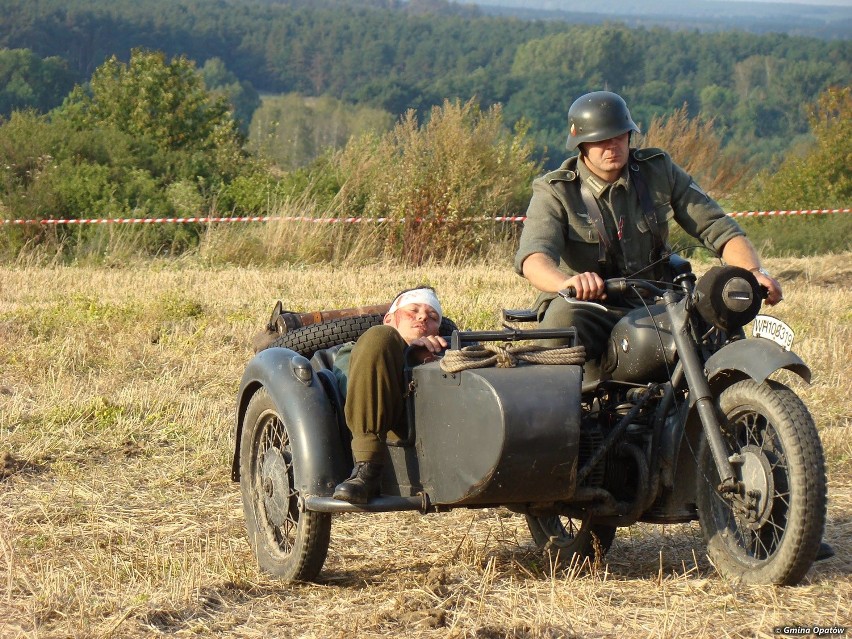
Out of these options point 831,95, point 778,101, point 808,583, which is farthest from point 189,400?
point 778,101

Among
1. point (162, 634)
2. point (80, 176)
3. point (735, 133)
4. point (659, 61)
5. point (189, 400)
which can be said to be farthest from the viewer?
point (659, 61)

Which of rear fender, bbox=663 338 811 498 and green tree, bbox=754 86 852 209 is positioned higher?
green tree, bbox=754 86 852 209

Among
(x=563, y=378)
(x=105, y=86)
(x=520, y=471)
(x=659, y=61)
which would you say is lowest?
(x=520, y=471)

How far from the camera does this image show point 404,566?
5445 mm

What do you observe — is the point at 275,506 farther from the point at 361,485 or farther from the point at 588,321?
the point at 588,321

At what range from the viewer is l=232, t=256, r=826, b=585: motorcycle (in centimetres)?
446

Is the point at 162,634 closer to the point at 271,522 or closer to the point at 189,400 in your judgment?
the point at 271,522

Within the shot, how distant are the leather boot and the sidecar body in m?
0.03

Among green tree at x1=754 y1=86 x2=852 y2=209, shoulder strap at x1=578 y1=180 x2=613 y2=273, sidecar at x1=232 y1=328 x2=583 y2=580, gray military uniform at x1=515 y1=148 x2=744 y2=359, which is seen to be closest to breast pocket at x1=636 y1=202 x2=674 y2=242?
gray military uniform at x1=515 y1=148 x2=744 y2=359

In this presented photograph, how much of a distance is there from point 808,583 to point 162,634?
225 cm

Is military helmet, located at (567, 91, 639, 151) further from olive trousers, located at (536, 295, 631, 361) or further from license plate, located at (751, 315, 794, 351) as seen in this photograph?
license plate, located at (751, 315, 794, 351)

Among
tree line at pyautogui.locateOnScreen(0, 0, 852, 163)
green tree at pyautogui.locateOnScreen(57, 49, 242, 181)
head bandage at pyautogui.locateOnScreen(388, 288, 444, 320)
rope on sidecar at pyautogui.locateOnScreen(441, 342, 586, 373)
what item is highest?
tree line at pyautogui.locateOnScreen(0, 0, 852, 163)

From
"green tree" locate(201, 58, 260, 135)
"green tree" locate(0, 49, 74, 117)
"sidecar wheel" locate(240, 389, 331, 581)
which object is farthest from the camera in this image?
"green tree" locate(201, 58, 260, 135)

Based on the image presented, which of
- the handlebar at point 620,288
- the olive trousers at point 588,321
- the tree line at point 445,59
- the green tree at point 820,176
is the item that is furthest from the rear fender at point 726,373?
the tree line at point 445,59
